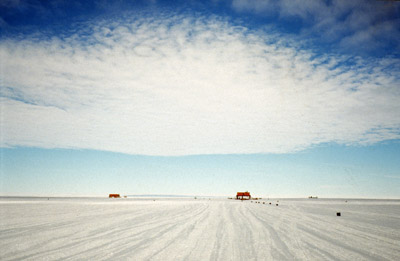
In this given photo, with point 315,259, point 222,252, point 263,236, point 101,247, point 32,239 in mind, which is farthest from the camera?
point 263,236

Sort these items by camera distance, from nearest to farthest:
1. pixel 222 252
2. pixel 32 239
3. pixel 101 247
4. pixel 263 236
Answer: pixel 222 252
pixel 101 247
pixel 32 239
pixel 263 236

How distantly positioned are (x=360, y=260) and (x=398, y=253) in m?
1.78

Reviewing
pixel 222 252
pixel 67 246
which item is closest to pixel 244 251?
pixel 222 252

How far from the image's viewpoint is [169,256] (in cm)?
669

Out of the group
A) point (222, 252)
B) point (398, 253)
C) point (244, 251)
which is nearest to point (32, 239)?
point (222, 252)

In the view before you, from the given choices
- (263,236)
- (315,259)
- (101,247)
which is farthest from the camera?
(263,236)

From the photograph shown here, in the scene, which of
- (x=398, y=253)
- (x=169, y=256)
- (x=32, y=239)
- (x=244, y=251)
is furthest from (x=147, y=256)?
(x=398, y=253)

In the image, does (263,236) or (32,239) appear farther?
(263,236)

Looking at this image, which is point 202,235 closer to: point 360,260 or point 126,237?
point 126,237

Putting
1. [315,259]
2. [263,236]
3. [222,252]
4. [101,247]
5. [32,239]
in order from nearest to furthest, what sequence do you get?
1. [315,259]
2. [222,252]
3. [101,247]
4. [32,239]
5. [263,236]

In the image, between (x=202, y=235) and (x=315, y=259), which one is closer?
(x=315, y=259)

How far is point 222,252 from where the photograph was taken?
7.14 meters

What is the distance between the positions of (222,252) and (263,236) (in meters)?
3.08

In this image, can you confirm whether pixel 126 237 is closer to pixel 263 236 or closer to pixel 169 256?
pixel 169 256
